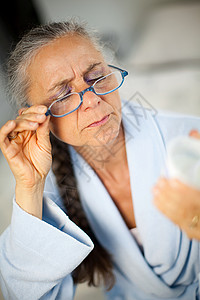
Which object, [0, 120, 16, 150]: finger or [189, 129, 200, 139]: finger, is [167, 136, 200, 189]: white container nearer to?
[189, 129, 200, 139]: finger

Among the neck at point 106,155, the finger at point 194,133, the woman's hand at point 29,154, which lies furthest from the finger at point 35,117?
the finger at point 194,133

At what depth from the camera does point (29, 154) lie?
1.48 feet

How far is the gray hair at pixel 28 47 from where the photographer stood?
0.40 metres

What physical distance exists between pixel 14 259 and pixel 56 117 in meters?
0.24

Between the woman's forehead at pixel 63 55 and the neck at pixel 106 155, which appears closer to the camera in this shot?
the woman's forehead at pixel 63 55

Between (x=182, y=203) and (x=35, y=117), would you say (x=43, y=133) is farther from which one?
(x=182, y=203)

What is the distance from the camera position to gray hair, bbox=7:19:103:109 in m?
0.40

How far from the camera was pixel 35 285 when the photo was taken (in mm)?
447

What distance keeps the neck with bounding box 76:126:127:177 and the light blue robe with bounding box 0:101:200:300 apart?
0.02 metres

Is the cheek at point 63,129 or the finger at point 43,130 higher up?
the finger at point 43,130

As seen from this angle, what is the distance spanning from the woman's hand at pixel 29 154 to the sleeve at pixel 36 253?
24mm

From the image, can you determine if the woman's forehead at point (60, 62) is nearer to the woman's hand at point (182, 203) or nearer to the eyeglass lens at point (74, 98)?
the eyeglass lens at point (74, 98)

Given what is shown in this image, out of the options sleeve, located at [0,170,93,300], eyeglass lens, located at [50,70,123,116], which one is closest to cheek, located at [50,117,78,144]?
eyeglass lens, located at [50,70,123,116]

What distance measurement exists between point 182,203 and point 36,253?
0.79 feet
